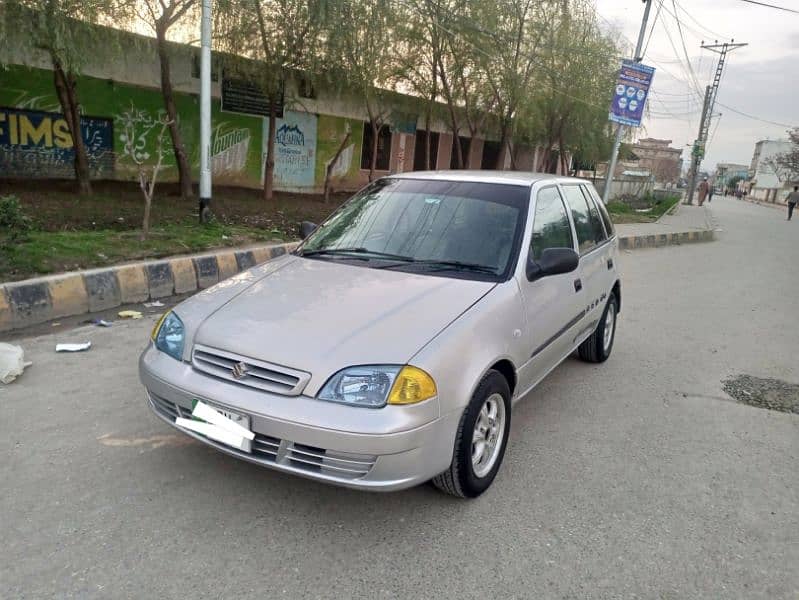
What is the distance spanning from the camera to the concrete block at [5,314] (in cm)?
514

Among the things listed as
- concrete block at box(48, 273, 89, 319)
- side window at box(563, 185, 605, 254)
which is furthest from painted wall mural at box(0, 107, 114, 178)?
side window at box(563, 185, 605, 254)

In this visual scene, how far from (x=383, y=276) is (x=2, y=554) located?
2119mm

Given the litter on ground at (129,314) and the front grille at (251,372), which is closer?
the front grille at (251,372)

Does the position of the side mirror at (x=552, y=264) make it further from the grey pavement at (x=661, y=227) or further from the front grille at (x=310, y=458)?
the grey pavement at (x=661, y=227)

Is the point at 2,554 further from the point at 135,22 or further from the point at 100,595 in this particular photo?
the point at 135,22

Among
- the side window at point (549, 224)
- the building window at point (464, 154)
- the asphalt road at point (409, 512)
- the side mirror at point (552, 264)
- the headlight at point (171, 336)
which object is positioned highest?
the building window at point (464, 154)

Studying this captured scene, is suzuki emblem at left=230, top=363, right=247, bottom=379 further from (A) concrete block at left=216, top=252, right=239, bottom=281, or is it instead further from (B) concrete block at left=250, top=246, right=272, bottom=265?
(B) concrete block at left=250, top=246, right=272, bottom=265

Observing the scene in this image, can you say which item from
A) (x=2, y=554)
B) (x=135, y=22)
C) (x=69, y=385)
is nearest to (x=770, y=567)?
(x=2, y=554)

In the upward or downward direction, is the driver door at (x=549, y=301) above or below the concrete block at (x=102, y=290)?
above

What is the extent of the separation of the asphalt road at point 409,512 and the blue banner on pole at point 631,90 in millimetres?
13243

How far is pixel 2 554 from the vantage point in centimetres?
239

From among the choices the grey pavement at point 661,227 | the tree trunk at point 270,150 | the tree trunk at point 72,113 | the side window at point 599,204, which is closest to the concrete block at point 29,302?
the side window at point 599,204

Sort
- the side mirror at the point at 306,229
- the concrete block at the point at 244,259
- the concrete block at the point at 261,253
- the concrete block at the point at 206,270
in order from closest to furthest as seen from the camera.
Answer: the side mirror at the point at 306,229
the concrete block at the point at 206,270
the concrete block at the point at 244,259
the concrete block at the point at 261,253

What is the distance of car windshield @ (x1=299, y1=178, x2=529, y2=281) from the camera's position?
3.42 m
